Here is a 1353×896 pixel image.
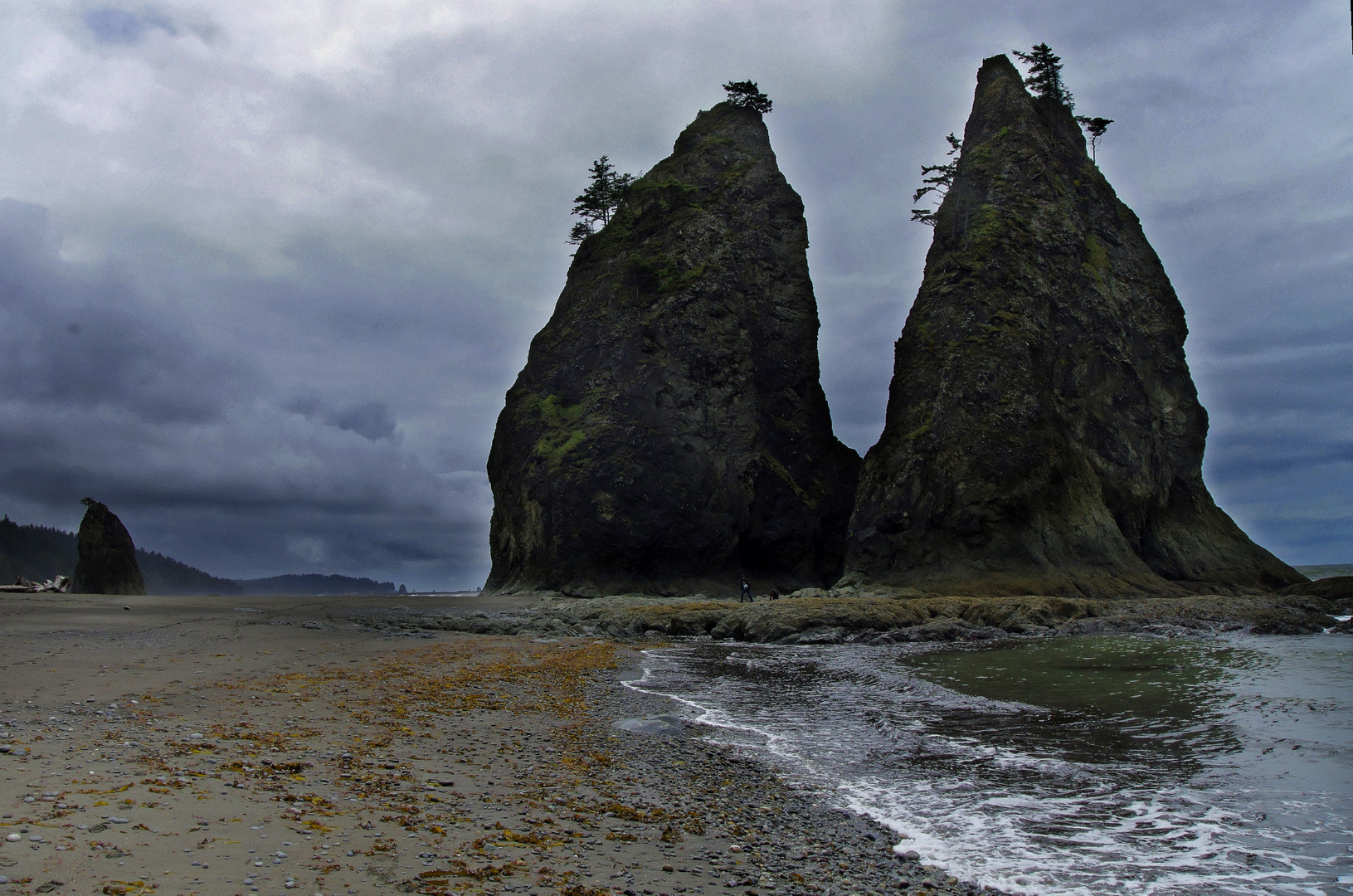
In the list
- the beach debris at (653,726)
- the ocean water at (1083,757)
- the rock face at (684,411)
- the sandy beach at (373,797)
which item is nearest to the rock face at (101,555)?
the rock face at (684,411)

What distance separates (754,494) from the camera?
53.8 meters

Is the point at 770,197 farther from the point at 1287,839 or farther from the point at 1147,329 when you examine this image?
the point at 1287,839

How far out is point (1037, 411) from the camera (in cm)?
4709

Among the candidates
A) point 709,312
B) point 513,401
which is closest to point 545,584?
point 513,401

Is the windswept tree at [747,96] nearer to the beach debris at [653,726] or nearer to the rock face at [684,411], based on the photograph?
the rock face at [684,411]

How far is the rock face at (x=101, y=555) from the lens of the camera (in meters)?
50.7

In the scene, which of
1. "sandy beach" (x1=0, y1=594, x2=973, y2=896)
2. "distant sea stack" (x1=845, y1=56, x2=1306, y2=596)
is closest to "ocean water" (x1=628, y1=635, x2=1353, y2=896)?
"sandy beach" (x1=0, y1=594, x2=973, y2=896)

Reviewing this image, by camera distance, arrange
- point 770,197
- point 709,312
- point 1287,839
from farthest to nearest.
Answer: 1. point 770,197
2. point 709,312
3. point 1287,839

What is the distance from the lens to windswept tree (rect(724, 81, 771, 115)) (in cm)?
6656

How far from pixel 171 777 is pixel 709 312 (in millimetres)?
52752

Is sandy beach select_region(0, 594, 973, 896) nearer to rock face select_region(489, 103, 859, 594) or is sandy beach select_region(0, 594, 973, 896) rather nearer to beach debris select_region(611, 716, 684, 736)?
beach debris select_region(611, 716, 684, 736)

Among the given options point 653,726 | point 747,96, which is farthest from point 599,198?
point 653,726

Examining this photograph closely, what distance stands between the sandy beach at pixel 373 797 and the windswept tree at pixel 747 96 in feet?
209

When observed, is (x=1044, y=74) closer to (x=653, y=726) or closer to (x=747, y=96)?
(x=747, y=96)
